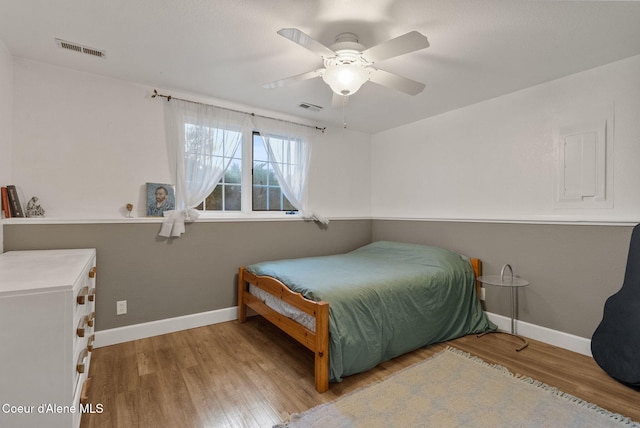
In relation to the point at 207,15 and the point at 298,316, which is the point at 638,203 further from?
the point at 207,15

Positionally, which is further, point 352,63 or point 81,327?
point 352,63

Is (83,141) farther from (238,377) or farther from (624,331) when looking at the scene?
(624,331)

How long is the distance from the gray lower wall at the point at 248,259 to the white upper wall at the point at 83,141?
0.26 m

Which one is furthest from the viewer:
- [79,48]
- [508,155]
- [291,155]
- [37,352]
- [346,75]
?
[291,155]

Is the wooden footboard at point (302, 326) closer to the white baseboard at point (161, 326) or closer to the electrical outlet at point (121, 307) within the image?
the white baseboard at point (161, 326)

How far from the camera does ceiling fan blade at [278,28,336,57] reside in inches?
60.9

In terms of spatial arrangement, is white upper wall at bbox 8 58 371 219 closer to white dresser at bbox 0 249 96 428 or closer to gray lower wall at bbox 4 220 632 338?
gray lower wall at bbox 4 220 632 338

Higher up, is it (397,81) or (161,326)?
(397,81)

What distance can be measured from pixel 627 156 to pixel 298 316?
2.79 m

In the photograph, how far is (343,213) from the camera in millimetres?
4191

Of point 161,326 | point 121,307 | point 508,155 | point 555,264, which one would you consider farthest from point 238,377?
point 508,155

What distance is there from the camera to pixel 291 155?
144 inches

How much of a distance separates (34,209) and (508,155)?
13.7 ft

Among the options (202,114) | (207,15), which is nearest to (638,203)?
(207,15)
